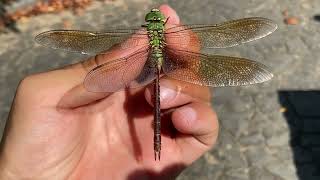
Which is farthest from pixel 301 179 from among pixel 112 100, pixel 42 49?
pixel 42 49

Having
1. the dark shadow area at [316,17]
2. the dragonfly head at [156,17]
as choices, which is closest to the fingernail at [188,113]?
the dragonfly head at [156,17]

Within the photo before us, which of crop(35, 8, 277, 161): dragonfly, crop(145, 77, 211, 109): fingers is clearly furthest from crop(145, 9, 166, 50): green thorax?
crop(145, 77, 211, 109): fingers

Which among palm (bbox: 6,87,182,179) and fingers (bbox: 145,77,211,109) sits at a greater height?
fingers (bbox: 145,77,211,109)

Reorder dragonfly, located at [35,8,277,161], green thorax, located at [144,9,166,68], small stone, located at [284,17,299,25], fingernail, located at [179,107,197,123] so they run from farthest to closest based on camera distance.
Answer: small stone, located at [284,17,299,25]
green thorax, located at [144,9,166,68]
dragonfly, located at [35,8,277,161]
fingernail, located at [179,107,197,123]

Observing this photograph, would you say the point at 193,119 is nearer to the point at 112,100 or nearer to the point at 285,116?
the point at 112,100

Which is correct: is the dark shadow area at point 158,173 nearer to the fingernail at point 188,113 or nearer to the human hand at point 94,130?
the human hand at point 94,130

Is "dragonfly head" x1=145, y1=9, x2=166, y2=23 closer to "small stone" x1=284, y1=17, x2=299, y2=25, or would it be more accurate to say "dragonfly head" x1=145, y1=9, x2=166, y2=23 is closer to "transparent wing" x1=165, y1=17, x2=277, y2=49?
"transparent wing" x1=165, y1=17, x2=277, y2=49

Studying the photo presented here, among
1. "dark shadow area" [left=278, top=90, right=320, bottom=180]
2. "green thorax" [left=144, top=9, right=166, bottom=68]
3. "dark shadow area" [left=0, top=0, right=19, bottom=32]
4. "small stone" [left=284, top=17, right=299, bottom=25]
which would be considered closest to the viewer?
"green thorax" [left=144, top=9, right=166, bottom=68]
